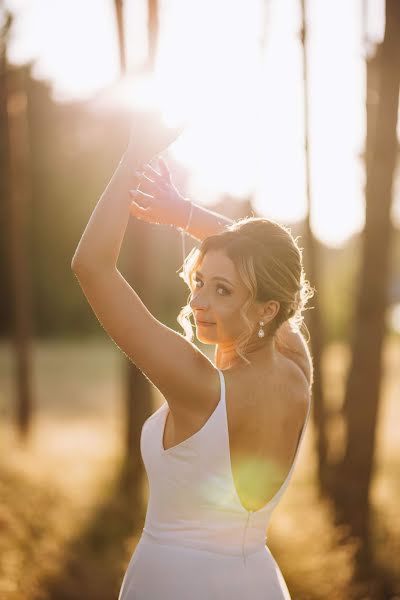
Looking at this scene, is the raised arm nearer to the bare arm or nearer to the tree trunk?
the bare arm

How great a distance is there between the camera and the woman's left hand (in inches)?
89.2

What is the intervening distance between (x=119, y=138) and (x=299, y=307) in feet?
36.4

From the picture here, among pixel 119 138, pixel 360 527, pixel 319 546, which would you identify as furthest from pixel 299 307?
pixel 119 138

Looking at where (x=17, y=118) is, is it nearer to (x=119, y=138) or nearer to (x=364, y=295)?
(x=119, y=138)

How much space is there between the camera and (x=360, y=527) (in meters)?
7.97

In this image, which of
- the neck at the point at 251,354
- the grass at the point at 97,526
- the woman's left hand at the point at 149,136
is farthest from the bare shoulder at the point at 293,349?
the grass at the point at 97,526

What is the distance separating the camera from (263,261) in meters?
2.46

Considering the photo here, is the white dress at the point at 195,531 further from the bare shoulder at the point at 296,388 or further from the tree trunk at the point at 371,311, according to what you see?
the tree trunk at the point at 371,311

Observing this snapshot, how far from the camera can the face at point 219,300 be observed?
2.46m

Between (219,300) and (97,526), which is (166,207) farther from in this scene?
(97,526)

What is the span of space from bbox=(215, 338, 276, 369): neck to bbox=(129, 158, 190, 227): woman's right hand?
0.52 metres

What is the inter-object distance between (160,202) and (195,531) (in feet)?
3.65

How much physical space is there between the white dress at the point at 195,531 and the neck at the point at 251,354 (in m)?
0.24

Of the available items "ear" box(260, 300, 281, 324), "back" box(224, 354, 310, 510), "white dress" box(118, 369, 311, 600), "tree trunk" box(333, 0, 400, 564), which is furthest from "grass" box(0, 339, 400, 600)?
"ear" box(260, 300, 281, 324)
